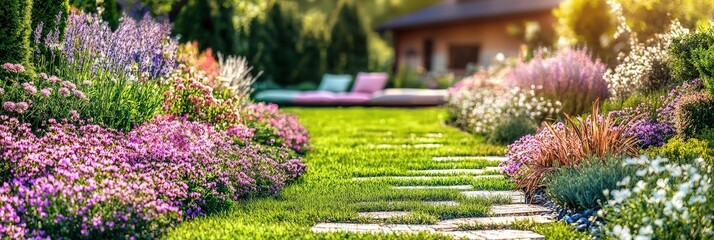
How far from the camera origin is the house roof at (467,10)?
24.0 metres

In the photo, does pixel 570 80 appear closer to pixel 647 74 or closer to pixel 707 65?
pixel 647 74

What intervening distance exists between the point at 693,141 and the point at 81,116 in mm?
4980

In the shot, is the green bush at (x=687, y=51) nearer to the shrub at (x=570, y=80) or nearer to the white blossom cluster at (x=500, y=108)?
the white blossom cluster at (x=500, y=108)

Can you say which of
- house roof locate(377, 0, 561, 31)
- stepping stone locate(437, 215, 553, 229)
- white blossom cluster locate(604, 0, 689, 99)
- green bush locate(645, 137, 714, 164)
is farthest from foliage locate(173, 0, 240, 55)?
stepping stone locate(437, 215, 553, 229)

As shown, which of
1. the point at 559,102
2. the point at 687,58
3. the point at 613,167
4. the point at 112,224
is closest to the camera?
the point at 112,224

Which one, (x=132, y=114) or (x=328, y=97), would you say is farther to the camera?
(x=328, y=97)

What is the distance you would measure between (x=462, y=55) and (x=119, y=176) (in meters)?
22.1

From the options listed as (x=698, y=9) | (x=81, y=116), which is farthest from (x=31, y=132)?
(x=698, y=9)

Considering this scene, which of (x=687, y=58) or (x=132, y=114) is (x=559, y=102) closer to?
(x=687, y=58)

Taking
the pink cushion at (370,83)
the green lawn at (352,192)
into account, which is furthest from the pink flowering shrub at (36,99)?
the pink cushion at (370,83)

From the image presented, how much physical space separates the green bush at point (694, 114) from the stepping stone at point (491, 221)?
1892 mm

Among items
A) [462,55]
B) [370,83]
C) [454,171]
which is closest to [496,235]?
[454,171]

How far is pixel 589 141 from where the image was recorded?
7215 millimetres

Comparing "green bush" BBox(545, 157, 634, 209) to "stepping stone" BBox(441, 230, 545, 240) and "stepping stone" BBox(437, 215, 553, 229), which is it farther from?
"stepping stone" BBox(441, 230, 545, 240)
